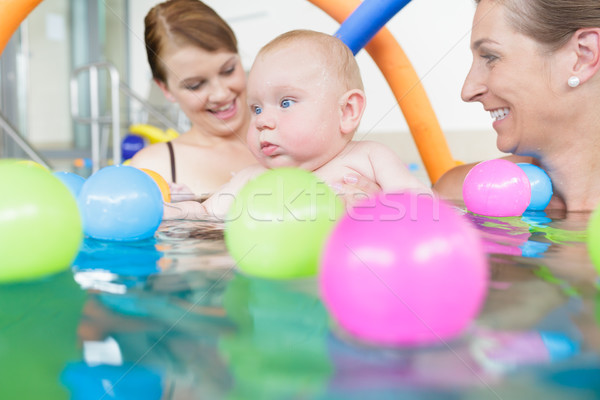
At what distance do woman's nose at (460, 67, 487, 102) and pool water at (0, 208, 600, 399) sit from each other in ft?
3.12

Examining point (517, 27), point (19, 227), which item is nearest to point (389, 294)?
point (19, 227)

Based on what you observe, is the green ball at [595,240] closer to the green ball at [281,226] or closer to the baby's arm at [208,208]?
the green ball at [281,226]

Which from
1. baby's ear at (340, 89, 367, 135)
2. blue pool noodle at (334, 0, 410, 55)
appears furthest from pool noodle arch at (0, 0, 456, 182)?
baby's ear at (340, 89, 367, 135)

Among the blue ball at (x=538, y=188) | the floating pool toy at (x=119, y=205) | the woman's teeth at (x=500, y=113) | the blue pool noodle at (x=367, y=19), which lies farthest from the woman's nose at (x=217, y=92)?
the blue ball at (x=538, y=188)

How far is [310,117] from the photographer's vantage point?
1498mm

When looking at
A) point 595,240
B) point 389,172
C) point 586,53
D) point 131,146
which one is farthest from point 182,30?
point 131,146

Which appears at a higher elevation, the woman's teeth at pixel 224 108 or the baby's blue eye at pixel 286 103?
the woman's teeth at pixel 224 108

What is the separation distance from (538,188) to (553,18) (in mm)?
579

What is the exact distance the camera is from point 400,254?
21.3 inches

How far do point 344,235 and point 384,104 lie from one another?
5253 millimetres

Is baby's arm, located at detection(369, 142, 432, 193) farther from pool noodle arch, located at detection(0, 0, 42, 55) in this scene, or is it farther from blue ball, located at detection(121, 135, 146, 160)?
blue ball, located at detection(121, 135, 146, 160)

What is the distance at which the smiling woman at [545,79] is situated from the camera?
60.9 inches

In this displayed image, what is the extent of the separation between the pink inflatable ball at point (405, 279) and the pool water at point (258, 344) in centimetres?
2

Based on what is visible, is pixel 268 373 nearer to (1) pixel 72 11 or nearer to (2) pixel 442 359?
(2) pixel 442 359
